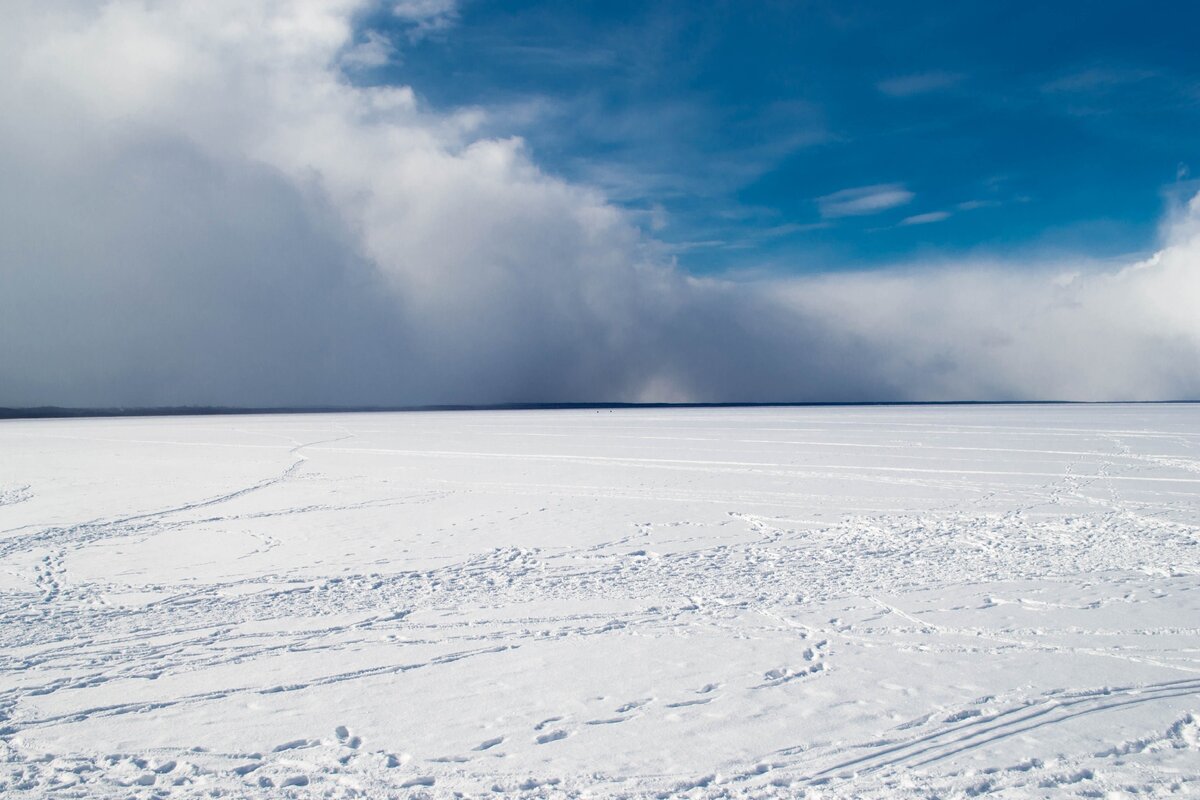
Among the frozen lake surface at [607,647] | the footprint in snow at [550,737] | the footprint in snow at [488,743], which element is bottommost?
the footprint in snow at [488,743]

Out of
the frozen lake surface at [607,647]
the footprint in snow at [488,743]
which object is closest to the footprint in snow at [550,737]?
the frozen lake surface at [607,647]

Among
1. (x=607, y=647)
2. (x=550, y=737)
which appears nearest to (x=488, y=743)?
(x=550, y=737)

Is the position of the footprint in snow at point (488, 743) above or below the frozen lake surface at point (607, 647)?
below

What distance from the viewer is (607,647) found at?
223 inches

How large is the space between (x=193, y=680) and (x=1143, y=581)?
324 inches

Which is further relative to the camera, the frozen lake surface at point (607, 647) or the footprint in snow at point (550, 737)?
the footprint in snow at point (550, 737)

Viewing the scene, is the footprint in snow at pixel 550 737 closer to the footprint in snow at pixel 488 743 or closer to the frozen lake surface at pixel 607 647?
the frozen lake surface at pixel 607 647

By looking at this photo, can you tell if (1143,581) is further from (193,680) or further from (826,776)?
(193,680)

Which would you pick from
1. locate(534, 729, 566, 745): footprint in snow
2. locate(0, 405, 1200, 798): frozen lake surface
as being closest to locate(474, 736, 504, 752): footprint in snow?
locate(0, 405, 1200, 798): frozen lake surface

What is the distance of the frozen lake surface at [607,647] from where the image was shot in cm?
390

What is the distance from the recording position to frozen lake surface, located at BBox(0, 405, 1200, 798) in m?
3.90

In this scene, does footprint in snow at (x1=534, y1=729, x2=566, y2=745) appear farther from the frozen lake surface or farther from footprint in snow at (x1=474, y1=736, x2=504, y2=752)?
footprint in snow at (x1=474, y1=736, x2=504, y2=752)

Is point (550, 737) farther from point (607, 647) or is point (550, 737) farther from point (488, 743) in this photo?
point (607, 647)

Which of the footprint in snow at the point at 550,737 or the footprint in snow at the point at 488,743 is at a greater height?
the footprint in snow at the point at 550,737
